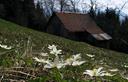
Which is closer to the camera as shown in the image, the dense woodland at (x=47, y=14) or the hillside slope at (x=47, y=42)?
the hillside slope at (x=47, y=42)

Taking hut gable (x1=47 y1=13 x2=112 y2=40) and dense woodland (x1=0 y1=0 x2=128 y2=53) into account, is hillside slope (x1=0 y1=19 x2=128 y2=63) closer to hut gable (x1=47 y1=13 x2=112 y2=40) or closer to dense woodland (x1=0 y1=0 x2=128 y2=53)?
dense woodland (x1=0 y1=0 x2=128 y2=53)

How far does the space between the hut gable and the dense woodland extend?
3.68 ft

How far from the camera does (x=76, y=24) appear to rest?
5109 centimetres

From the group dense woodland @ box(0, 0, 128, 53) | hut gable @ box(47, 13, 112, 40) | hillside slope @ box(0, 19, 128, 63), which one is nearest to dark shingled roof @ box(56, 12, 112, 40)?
hut gable @ box(47, 13, 112, 40)

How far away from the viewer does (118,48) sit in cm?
4881

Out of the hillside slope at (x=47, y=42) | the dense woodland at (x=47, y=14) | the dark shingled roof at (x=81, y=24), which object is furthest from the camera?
the dark shingled roof at (x=81, y=24)

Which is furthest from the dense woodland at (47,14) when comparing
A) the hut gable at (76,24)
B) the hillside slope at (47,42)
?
the hillside slope at (47,42)

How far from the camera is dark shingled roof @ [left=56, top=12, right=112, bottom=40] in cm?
5050

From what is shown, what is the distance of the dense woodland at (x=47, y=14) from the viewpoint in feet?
130

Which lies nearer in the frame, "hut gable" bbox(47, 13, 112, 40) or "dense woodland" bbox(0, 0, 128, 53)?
"dense woodland" bbox(0, 0, 128, 53)

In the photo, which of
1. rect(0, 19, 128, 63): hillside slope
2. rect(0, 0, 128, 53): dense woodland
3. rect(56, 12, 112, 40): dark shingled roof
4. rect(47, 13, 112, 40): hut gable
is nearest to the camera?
rect(0, 19, 128, 63): hillside slope

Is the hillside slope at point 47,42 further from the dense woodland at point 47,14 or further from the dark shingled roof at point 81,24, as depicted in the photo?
the dark shingled roof at point 81,24

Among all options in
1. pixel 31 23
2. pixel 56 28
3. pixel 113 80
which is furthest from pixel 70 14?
pixel 113 80

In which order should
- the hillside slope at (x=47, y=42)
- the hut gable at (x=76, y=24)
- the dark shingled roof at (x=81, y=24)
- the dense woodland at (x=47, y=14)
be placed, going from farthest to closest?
the dark shingled roof at (x=81, y=24)
the hut gable at (x=76, y=24)
the dense woodland at (x=47, y=14)
the hillside slope at (x=47, y=42)
